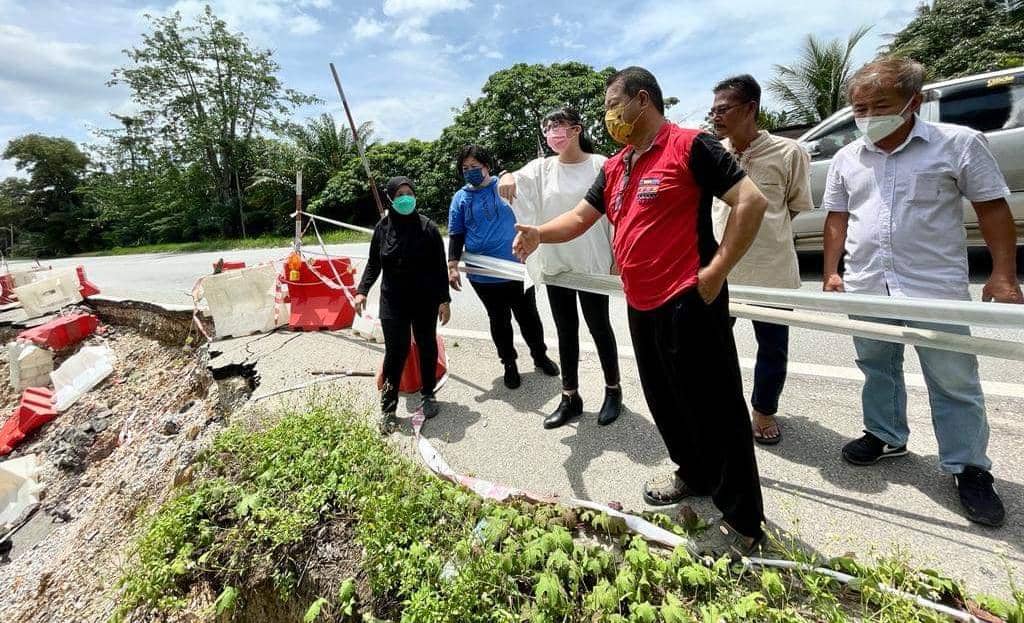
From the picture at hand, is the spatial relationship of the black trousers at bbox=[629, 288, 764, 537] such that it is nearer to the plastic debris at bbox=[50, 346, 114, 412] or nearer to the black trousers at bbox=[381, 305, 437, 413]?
the black trousers at bbox=[381, 305, 437, 413]

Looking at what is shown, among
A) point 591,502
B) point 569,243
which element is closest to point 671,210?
point 569,243

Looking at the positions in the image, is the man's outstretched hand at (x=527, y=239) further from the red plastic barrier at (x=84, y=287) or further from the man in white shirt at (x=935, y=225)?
the red plastic barrier at (x=84, y=287)

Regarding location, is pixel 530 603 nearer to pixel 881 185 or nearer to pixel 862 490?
pixel 862 490

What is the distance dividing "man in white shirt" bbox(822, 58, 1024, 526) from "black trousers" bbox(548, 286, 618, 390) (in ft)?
4.39

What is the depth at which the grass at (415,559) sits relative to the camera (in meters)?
1.65

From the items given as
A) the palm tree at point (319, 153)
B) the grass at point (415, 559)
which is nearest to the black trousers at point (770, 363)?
the grass at point (415, 559)

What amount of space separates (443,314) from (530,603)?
2315 millimetres

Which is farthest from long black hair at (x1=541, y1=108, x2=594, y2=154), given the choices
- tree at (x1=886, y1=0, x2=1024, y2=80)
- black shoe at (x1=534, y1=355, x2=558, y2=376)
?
tree at (x1=886, y1=0, x2=1024, y2=80)

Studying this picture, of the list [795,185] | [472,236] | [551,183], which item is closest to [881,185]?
[795,185]

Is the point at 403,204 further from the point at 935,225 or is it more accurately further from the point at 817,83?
the point at 817,83

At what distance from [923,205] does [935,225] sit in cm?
9

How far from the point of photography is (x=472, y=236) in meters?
3.81

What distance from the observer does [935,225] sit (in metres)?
2.03

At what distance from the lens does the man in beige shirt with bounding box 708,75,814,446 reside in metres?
2.48
